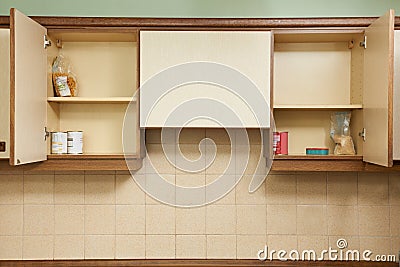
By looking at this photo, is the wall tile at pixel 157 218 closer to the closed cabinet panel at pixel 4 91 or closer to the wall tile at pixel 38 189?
the wall tile at pixel 38 189

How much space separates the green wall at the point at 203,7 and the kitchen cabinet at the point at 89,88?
0.45 feet

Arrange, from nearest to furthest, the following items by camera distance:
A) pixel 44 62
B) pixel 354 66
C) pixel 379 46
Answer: pixel 379 46
pixel 44 62
pixel 354 66

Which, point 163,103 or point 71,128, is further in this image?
point 71,128

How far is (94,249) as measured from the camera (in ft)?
8.76

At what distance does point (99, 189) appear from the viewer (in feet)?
8.76

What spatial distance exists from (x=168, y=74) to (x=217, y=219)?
2.43 feet

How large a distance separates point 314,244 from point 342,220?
6.7 inches

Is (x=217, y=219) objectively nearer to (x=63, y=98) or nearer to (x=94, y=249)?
(x=94, y=249)

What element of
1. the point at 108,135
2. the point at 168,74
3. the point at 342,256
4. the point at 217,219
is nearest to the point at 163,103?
the point at 168,74

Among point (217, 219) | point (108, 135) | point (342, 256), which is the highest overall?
point (108, 135)

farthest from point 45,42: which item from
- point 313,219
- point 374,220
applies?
point 374,220

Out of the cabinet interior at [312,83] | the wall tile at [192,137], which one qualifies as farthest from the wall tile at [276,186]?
the wall tile at [192,137]

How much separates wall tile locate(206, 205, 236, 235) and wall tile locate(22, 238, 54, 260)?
734 millimetres

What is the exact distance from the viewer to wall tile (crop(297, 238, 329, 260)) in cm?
267
